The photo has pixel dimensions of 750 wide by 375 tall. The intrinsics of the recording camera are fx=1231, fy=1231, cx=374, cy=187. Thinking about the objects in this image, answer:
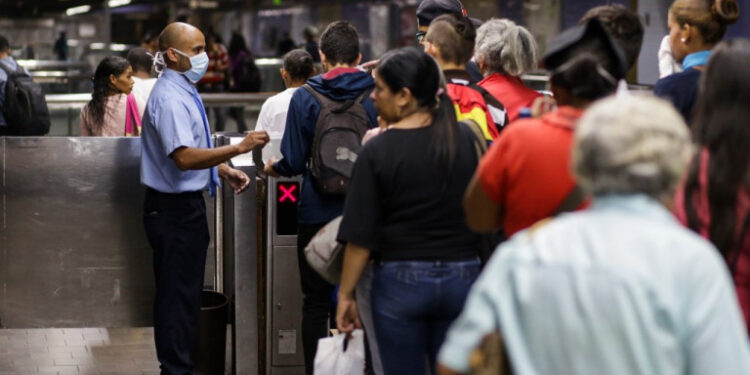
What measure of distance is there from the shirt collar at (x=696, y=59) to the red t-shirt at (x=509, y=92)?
860mm

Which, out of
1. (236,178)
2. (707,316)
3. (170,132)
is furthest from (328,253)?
(707,316)

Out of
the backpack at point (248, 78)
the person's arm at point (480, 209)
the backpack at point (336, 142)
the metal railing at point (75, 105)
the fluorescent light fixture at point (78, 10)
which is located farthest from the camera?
the fluorescent light fixture at point (78, 10)

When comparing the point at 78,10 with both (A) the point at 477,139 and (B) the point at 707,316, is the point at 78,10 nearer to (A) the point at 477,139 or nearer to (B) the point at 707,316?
(A) the point at 477,139

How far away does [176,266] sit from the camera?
6.12 m

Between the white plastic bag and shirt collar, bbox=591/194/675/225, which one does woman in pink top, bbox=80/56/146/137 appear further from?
shirt collar, bbox=591/194/675/225

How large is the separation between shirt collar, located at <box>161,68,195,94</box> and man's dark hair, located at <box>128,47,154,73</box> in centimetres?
276

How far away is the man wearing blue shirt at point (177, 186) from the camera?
5953mm

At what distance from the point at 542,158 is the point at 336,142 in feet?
7.73

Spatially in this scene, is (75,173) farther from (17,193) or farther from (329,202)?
(329,202)

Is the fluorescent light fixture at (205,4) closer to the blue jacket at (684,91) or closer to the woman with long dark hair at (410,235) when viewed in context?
the blue jacket at (684,91)

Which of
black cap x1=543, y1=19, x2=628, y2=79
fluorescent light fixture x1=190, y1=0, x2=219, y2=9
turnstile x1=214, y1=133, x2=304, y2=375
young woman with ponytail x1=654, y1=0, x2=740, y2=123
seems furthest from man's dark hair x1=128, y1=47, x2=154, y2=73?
fluorescent light fixture x1=190, y1=0, x2=219, y2=9

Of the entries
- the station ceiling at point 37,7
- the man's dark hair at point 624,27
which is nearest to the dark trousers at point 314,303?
the man's dark hair at point 624,27

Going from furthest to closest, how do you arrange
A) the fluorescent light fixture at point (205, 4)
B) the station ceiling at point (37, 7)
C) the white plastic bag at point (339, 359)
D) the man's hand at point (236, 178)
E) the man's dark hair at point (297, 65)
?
the fluorescent light fixture at point (205, 4) → the station ceiling at point (37, 7) → the man's dark hair at point (297, 65) → the man's hand at point (236, 178) → the white plastic bag at point (339, 359)

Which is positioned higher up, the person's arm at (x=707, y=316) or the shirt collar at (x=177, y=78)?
the shirt collar at (x=177, y=78)
